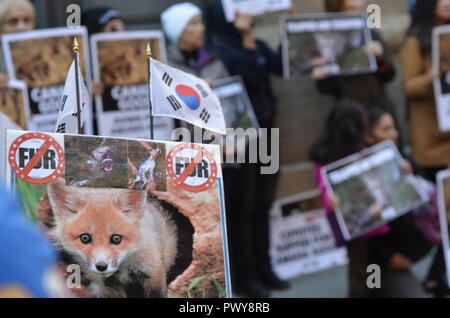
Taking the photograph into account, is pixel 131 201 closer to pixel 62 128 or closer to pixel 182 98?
pixel 62 128

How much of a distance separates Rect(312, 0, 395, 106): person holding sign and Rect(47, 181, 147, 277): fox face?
369 centimetres

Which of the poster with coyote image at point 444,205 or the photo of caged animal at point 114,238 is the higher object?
the photo of caged animal at point 114,238

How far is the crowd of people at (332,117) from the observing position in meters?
5.94

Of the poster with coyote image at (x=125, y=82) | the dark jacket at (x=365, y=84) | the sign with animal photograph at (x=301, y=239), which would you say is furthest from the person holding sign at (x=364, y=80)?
the poster with coyote image at (x=125, y=82)

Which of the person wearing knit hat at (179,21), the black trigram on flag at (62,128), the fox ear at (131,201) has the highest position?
the person wearing knit hat at (179,21)

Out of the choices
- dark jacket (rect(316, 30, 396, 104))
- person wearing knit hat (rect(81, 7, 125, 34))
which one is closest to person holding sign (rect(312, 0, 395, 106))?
dark jacket (rect(316, 30, 396, 104))

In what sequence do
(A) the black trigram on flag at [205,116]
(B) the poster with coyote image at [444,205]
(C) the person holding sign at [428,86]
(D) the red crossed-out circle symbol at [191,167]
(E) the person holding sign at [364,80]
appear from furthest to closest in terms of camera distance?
(E) the person holding sign at [364,80] < (C) the person holding sign at [428,86] < (B) the poster with coyote image at [444,205] < (A) the black trigram on flag at [205,116] < (D) the red crossed-out circle symbol at [191,167]

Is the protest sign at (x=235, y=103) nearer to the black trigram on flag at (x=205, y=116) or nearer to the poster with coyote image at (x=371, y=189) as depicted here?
the poster with coyote image at (x=371, y=189)

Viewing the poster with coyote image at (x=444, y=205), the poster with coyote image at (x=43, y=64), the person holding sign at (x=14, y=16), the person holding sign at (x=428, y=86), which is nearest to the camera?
the poster with coyote image at (x=43, y=64)

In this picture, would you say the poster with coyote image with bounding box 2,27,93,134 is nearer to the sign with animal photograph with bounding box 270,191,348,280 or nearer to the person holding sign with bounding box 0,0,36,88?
the person holding sign with bounding box 0,0,36,88

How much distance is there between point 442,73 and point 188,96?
3.22 metres

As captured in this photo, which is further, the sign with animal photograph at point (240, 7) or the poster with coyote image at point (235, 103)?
the sign with animal photograph at point (240, 7)

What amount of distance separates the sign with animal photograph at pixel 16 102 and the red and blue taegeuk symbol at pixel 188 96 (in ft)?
5.76
